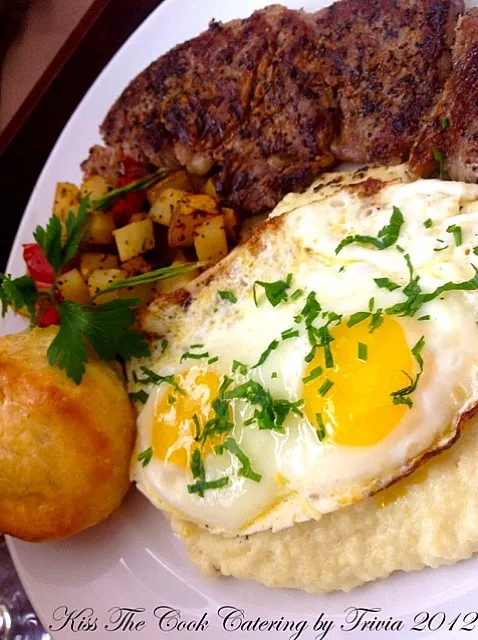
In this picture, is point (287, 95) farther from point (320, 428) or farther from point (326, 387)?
point (320, 428)

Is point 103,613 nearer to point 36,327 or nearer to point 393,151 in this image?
point 36,327

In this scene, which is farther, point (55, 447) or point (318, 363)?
point (55, 447)

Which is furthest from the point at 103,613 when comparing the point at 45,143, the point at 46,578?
the point at 45,143

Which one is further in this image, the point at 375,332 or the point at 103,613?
the point at 103,613

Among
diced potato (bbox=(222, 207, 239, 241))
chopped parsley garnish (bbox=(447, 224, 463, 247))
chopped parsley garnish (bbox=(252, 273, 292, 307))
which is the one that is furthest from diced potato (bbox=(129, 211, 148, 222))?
chopped parsley garnish (bbox=(447, 224, 463, 247))

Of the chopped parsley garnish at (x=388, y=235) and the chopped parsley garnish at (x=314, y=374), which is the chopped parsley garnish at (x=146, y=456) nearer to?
the chopped parsley garnish at (x=314, y=374)

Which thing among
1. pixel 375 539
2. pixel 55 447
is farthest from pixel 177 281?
pixel 375 539

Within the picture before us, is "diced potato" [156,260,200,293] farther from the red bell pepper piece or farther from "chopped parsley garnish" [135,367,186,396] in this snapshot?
the red bell pepper piece
